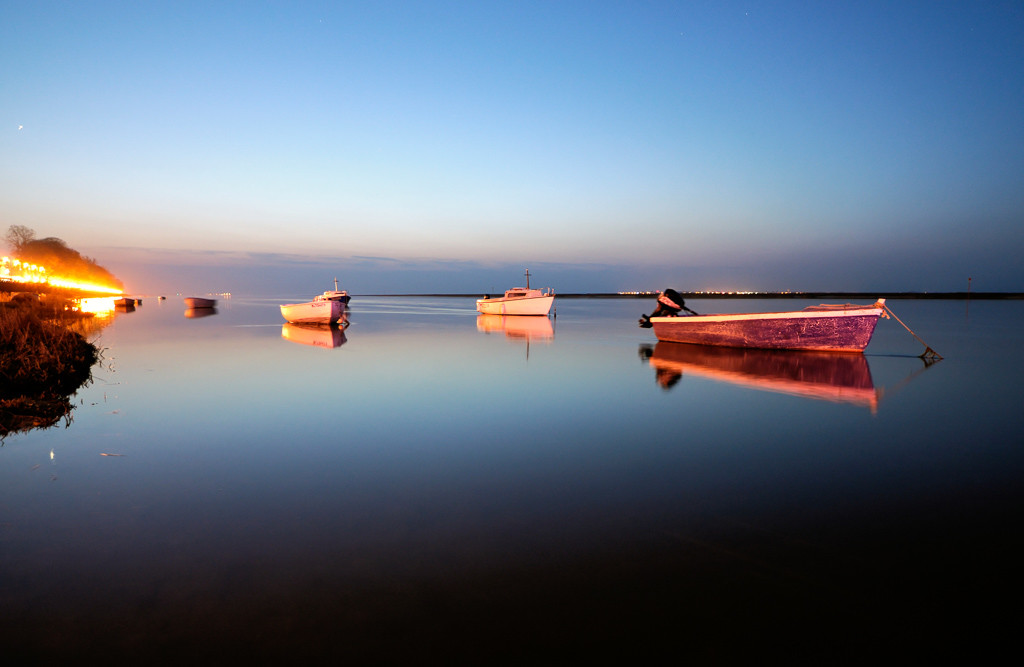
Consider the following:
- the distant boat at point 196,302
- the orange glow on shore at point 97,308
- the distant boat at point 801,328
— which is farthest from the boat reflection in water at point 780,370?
the distant boat at point 196,302

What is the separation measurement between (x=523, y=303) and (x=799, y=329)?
43.6 meters

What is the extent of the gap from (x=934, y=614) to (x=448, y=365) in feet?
62.7

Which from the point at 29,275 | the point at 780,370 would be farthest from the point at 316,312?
the point at 29,275

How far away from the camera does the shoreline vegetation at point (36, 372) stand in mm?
11352

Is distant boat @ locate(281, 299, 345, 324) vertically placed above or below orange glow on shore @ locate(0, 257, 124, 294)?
below

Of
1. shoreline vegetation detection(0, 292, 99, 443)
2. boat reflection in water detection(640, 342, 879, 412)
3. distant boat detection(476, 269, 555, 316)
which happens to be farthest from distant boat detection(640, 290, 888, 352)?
distant boat detection(476, 269, 555, 316)

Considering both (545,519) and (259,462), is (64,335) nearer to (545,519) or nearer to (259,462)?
(259,462)

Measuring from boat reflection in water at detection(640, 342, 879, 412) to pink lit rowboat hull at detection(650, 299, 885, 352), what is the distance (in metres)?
0.50

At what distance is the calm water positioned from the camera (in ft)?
13.2

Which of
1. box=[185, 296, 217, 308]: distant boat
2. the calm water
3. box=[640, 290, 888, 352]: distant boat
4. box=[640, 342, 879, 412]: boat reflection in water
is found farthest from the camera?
box=[185, 296, 217, 308]: distant boat

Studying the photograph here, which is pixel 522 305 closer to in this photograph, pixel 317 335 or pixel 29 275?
pixel 317 335

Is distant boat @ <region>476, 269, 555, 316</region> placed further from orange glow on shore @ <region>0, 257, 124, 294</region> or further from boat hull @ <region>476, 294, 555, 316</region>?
orange glow on shore @ <region>0, 257, 124, 294</region>

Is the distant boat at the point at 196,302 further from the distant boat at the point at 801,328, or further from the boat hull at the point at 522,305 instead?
the distant boat at the point at 801,328

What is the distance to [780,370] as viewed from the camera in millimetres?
19359
